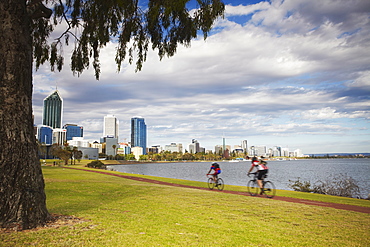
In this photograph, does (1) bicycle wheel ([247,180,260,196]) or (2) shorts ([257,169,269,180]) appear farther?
(1) bicycle wheel ([247,180,260,196])

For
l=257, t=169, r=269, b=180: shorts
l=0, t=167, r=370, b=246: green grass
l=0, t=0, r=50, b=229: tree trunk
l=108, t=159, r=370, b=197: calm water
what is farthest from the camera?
l=108, t=159, r=370, b=197: calm water

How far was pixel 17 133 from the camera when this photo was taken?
6.42 metres

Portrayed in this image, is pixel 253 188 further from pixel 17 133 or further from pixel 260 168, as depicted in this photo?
pixel 17 133

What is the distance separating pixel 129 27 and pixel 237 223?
6.33 metres

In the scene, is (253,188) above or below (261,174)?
below

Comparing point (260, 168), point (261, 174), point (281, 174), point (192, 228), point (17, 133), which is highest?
point (17, 133)

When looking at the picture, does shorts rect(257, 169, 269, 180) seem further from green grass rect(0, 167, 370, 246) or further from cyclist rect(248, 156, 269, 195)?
green grass rect(0, 167, 370, 246)

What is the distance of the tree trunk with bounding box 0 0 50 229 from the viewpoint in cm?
616

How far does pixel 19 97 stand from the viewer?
654 centimetres

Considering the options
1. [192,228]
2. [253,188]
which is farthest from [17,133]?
[253,188]

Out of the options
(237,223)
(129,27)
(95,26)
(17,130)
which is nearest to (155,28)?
(129,27)

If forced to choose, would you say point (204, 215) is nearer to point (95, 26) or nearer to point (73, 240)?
point (73, 240)

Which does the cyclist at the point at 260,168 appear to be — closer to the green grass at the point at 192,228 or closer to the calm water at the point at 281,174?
the green grass at the point at 192,228

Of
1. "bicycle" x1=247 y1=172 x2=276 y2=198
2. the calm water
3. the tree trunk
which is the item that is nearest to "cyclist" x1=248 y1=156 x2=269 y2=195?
"bicycle" x1=247 y1=172 x2=276 y2=198
